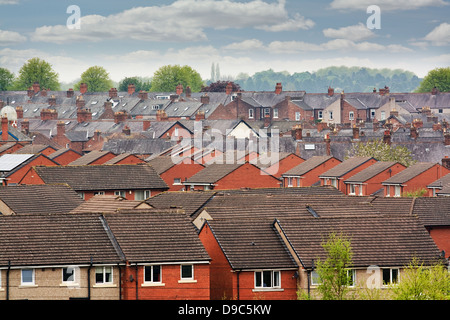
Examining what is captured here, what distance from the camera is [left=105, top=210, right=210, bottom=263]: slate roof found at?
119 ft

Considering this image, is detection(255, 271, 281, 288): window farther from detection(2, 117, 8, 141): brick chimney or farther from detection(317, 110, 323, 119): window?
detection(317, 110, 323, 119): window

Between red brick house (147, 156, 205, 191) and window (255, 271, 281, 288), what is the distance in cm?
4502

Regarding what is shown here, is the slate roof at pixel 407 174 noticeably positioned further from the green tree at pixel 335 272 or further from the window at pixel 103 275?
the window at pixel 103 275

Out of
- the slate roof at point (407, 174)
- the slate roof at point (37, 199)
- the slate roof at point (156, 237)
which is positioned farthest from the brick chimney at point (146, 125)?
the slate roof at point (156, 237)

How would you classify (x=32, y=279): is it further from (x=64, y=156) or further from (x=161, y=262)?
(x=64, y=156)

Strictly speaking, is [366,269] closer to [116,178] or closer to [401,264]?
[401,264]

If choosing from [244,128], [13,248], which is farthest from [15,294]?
[244,128]

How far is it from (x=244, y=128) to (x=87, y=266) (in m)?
85.8

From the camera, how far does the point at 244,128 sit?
12044 centimetres

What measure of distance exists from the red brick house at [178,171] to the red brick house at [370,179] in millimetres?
14241

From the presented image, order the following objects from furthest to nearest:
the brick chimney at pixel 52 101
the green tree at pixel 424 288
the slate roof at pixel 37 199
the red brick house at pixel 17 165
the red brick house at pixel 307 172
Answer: the brick chimney at pixel 52 101, the red brick house at pixel 307 172, the red brick house at pixel 17 165, the slate roof at pixel 37 199, the green tree at pixel 424 288

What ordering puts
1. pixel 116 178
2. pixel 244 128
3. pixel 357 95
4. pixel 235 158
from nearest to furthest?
pixel 116 178 → pixel 235 158 → pixel 244 128 → pixel 357 95

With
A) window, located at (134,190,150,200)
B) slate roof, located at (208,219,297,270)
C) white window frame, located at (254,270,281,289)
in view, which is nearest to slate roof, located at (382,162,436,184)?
window, located at (134,190,150,200)

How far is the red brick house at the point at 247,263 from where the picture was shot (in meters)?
37.3
